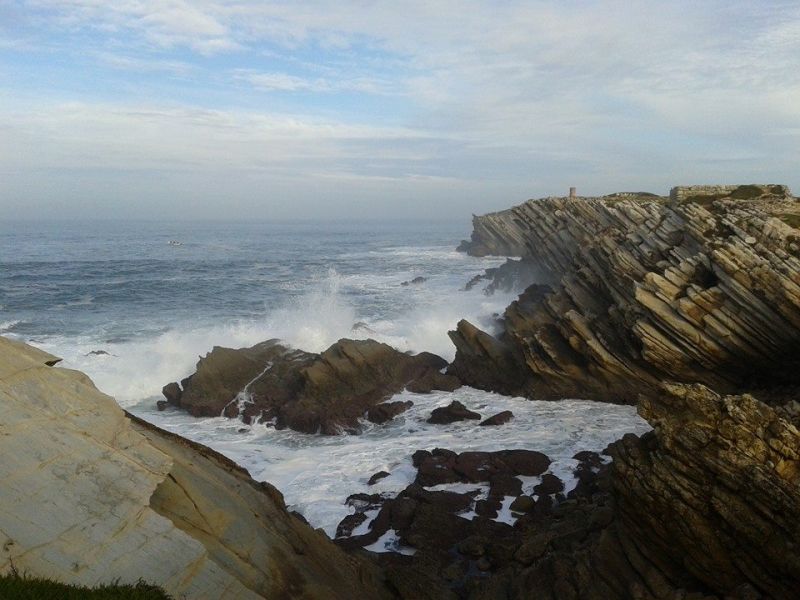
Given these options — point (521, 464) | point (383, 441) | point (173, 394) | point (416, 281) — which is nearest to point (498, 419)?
point (521, 464)

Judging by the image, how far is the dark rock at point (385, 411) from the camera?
85.8 ft

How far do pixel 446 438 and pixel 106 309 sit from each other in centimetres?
3696

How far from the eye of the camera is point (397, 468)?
21.1 m

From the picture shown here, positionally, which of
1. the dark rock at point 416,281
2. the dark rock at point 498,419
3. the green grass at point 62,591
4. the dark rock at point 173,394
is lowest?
the dark rock at point 173,394

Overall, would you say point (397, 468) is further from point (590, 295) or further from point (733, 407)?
point (590, 295)

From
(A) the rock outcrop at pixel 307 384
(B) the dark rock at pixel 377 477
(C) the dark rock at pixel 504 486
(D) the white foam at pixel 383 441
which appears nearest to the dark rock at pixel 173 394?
(A) the rock outcrop at pixel 307 384

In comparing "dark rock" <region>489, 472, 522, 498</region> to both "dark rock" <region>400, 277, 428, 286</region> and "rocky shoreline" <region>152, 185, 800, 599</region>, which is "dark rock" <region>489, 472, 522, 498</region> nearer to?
"rocky shoreline" <region>152, 185, 800, 599</region>

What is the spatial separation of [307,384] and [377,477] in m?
8.12

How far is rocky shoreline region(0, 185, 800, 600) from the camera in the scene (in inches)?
373

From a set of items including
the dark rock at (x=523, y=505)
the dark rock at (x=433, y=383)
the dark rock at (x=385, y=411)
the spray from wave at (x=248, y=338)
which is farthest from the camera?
the spray from wave at (x=248, y=338)

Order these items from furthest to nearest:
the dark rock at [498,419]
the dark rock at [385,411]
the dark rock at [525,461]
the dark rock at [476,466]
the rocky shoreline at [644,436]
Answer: the dark rock at [385,411]
the dark rock at [498,419]
the dark rock at [525,461]
the dark rock at [476,466]
the rocky shoreline at [644,436]

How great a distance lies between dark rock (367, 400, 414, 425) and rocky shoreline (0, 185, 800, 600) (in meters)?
0.10

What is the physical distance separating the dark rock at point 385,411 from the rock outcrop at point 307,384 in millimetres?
43

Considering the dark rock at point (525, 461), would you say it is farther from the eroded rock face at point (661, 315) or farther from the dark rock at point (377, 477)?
the eroded rock face at point (661, 315)
